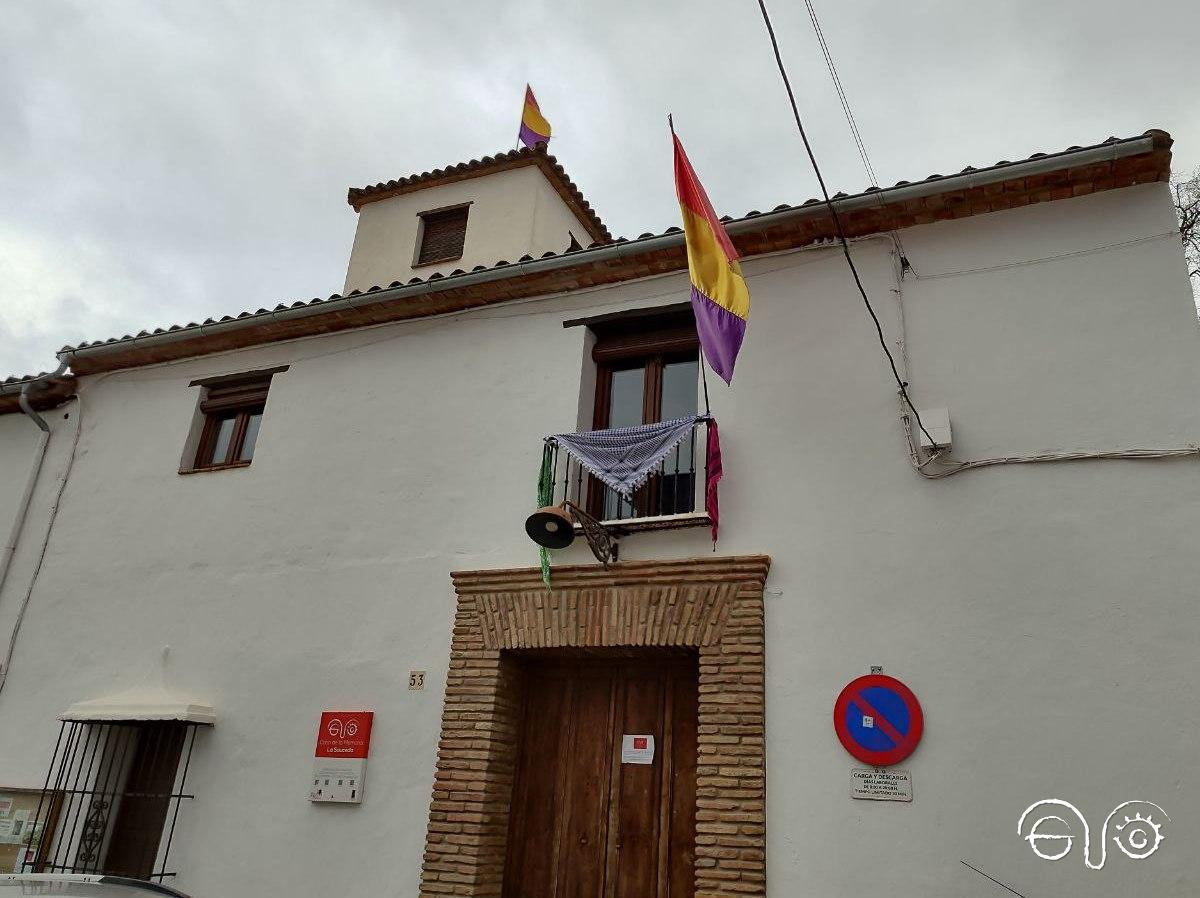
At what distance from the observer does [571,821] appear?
5918 mm

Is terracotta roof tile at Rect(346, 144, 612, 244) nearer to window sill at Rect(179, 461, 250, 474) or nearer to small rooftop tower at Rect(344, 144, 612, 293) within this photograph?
small rooftop tower at Rect(344, 144, 612, 293)

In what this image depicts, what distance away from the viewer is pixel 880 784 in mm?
4926

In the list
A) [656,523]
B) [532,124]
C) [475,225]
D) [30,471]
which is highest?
[532,124]

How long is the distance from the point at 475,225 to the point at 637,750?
7.40m

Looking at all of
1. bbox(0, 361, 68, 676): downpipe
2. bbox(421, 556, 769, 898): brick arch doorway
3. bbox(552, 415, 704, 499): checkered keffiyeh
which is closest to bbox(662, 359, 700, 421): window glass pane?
bbox(552, 415, 704, 499): checkered keffiyeh

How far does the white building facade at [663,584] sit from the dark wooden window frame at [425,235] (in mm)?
3506

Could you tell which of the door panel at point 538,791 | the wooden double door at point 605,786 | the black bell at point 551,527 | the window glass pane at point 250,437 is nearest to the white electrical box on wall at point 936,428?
the wooden double door at point 605,786

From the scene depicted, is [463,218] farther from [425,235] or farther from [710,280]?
[710,280]

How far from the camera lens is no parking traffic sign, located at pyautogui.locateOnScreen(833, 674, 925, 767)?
4.95 metres

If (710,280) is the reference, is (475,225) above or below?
above

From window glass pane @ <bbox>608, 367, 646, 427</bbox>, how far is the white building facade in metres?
0.03

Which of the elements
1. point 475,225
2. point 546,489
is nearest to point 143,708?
point 546,489

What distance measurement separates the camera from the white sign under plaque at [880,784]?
192 inches

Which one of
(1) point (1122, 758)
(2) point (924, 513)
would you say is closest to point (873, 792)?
(1) point (1122, 758)
